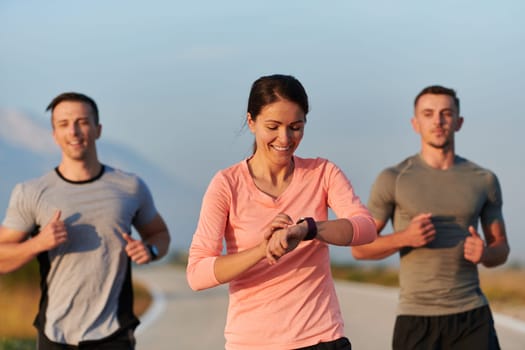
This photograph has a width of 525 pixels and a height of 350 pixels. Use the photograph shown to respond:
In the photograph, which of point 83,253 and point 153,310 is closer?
point 83,253

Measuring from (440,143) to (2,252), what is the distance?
311 cm

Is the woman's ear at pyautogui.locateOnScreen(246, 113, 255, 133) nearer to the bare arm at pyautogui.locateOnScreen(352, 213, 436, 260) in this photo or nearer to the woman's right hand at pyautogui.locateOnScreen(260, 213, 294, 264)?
the woman's right hand at pyautogui.locateOnScreen(260, 213, 294, 264)

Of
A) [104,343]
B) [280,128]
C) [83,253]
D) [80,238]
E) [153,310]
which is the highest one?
[153,310]

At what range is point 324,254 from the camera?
5.91 metres

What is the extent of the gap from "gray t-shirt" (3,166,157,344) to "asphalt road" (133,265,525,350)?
710 centimetres

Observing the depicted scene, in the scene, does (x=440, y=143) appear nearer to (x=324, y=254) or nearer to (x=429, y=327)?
(x=429, y=327)

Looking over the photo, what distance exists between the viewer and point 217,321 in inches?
853

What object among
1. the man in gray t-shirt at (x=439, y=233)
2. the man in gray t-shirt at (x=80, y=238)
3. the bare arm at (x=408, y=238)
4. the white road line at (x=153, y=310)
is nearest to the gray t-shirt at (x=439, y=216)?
the man in gray t-shirt at (x=439, y=233)

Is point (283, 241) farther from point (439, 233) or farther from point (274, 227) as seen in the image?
point (439, 233)

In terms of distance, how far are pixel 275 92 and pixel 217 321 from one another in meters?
16.1

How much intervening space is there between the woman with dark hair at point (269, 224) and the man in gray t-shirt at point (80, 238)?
2665 millimetres

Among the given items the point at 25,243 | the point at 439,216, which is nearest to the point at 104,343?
the point at 25,243

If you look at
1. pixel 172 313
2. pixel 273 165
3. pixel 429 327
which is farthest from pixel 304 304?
pixel 172 313

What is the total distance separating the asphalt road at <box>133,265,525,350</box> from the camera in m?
16.9
